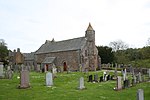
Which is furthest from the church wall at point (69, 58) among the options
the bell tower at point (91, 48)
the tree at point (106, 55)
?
the tree at point (106, 55)

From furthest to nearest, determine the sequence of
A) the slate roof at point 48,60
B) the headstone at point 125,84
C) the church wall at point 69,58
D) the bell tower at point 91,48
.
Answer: the slate roof at point 48,60
the bell tower at point 91,48
the church wall at point 69,58
the headstone at point 125,84

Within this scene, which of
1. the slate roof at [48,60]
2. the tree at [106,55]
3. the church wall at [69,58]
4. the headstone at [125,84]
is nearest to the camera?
the headstone at [125,84]

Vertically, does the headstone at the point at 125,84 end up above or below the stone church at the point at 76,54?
below

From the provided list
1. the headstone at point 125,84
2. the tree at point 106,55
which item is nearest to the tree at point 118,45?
the tree at point 106,55

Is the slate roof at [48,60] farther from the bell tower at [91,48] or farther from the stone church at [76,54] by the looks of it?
the bell tower at [91,48]

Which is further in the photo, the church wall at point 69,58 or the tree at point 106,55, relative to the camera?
the tree at point 106,55

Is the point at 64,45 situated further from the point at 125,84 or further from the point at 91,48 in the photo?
the point at 125,84

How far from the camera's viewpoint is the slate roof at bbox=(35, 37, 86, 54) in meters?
58.1

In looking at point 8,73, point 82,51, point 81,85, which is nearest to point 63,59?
point 82,51

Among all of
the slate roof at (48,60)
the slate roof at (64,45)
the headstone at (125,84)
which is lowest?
the headstone at (125,84)

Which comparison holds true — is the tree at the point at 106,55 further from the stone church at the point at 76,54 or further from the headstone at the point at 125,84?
the headstone at the point at 125,84

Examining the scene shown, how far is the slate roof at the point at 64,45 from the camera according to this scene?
2288 inches

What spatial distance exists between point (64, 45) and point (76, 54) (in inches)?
293

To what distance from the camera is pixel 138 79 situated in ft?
85.3
